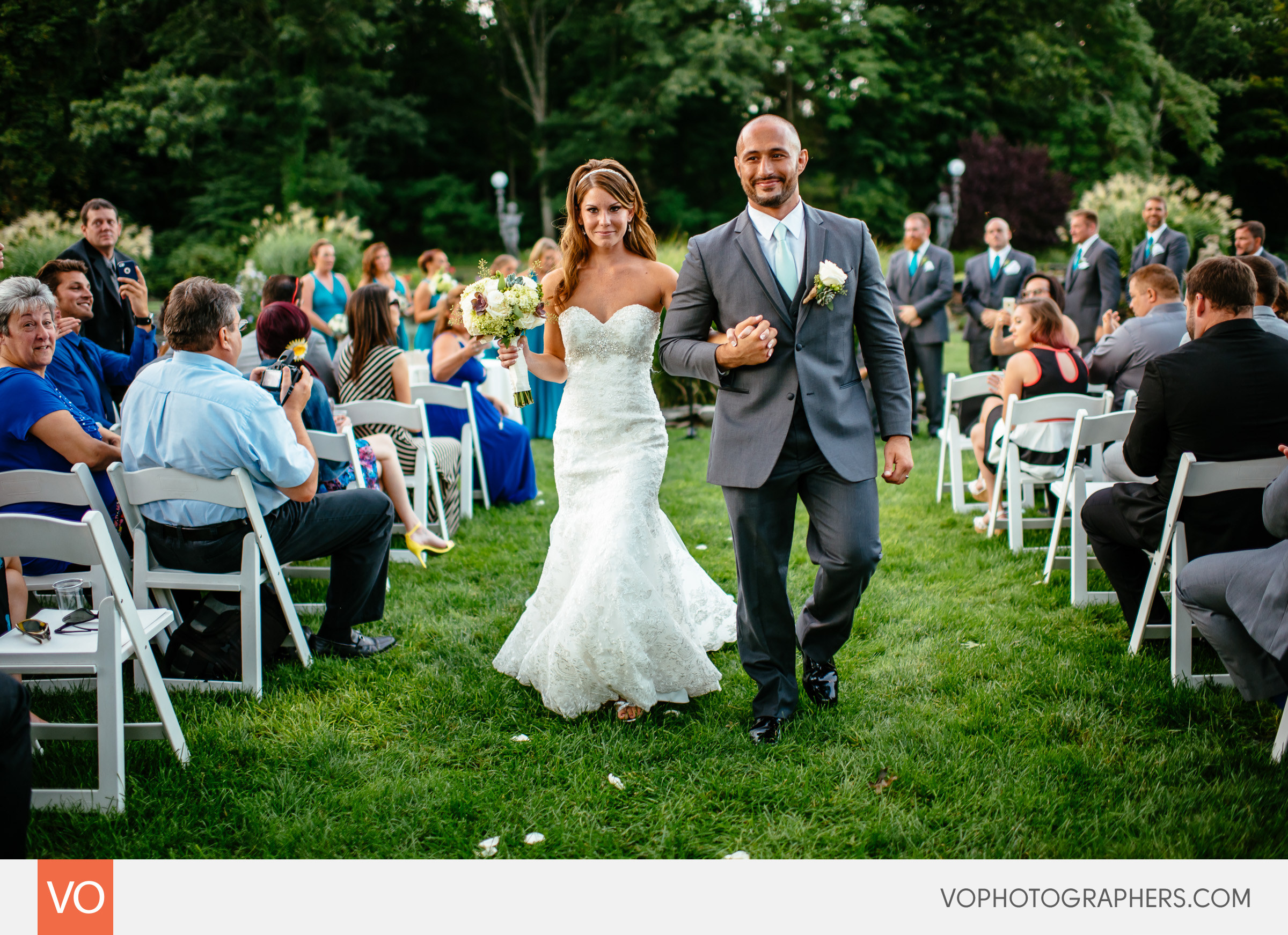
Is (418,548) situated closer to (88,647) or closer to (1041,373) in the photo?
(88,647)

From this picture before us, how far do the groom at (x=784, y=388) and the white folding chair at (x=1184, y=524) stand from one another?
116cm

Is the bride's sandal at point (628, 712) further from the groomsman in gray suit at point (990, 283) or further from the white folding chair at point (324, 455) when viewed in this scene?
the groomsman in gray suit at point (990, 283)

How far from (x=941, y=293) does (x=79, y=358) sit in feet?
26.3

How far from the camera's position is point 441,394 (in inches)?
259

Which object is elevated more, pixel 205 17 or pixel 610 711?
pixel 205 17

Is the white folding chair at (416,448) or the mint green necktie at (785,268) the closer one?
the mint green necktie at (785,268)

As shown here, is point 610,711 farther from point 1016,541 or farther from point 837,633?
point 1016,541

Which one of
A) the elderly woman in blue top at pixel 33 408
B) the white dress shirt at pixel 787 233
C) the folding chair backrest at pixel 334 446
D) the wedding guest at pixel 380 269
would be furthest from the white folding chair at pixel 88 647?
the wedding guest at pixel 380 269

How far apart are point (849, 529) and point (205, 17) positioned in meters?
30.1

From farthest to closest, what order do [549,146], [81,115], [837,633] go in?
[549,146]
[81,115]
[837,633]

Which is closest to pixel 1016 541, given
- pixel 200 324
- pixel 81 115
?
pixel 200 324

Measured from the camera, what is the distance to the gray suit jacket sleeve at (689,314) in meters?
3.33

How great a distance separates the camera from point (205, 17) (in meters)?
26.7
